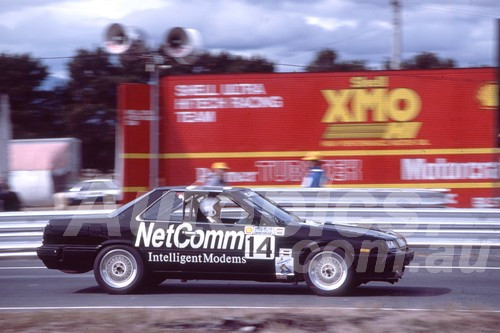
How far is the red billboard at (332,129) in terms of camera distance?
18.1 meters

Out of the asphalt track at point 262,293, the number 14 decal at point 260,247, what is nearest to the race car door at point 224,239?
the number 14 decal at point 260,247

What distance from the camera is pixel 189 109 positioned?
62.6ft

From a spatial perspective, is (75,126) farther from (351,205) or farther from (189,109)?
(351,205)

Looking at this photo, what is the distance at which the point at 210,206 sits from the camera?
10.1m

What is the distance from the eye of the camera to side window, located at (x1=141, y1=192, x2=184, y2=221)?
10.1 metres

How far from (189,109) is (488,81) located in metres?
6.68

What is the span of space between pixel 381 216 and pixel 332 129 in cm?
409

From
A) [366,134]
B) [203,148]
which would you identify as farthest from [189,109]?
[366,134]

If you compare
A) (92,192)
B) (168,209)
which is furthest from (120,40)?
(92,192)

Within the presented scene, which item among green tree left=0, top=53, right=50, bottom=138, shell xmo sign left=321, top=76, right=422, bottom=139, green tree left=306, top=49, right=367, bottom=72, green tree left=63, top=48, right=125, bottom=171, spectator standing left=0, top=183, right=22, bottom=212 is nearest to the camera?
spectator standing left=0, top=183, right=22, bottom=212

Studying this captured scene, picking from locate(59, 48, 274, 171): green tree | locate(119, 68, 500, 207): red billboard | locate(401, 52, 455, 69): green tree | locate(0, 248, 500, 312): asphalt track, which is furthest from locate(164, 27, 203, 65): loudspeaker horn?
locate(401, 52, 455, 69): green tree

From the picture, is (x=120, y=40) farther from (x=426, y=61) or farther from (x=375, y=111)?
(x=426, y=61)

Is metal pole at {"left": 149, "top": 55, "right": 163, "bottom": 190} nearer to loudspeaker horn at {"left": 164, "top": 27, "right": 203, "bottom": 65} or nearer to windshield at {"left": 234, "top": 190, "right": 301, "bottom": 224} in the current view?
loudspeaker horn at {"left": 164, "top": 27, "right": 203, "bottom": 65}

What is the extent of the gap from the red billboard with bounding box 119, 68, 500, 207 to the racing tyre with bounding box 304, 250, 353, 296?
28.6ft
